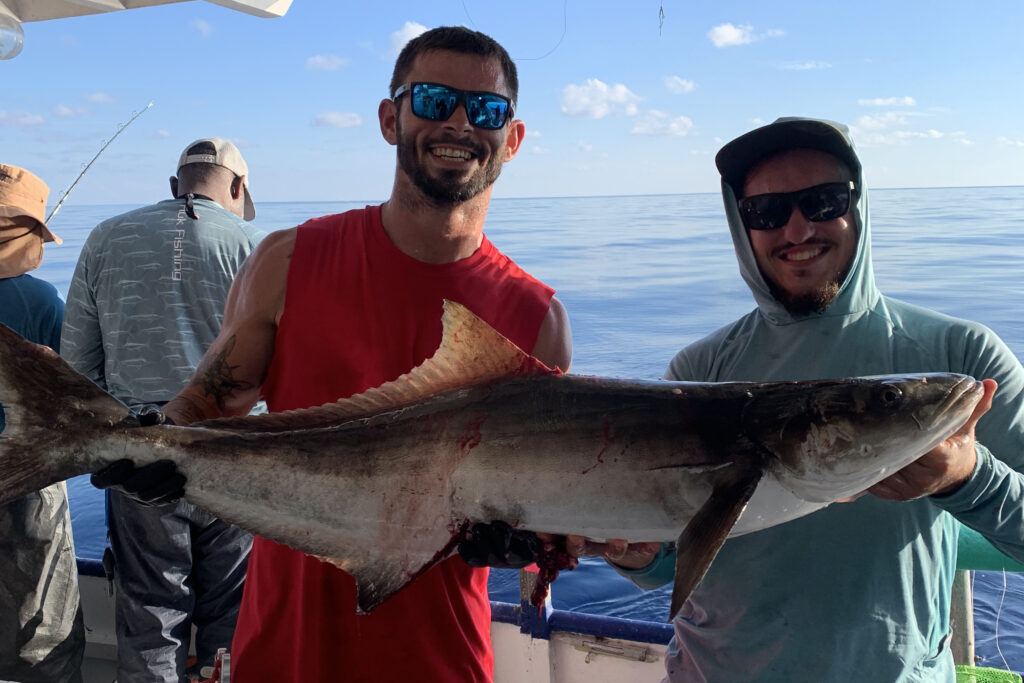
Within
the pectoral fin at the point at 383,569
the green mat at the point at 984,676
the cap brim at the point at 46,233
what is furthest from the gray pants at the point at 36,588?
the green mat at the point at 984,676

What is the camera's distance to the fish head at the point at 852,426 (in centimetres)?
179

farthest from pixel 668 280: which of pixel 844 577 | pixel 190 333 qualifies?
pixel 844 577

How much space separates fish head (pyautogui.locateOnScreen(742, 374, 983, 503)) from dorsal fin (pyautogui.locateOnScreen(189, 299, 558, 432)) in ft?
2.00

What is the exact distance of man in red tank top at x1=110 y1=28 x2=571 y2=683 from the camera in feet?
7.71

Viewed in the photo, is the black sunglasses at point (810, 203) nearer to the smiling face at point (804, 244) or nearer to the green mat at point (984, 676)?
the smiling face at point (804, 244)

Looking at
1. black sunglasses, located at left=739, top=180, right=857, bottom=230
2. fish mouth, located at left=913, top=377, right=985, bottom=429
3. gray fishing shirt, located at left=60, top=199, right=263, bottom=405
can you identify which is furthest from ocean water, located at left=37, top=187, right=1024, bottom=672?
fish mouth, located at left=913, top=377, right=985, bottom=429

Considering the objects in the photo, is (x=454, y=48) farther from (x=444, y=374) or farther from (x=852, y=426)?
(x=852, y=426)

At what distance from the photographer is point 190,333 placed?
4352 millimetres

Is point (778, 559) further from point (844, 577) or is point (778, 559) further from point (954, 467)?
point (954, 467)

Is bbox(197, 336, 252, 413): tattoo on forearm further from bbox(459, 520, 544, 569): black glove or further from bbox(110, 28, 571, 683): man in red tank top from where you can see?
bbox(459, 520, 544, 569): black glove

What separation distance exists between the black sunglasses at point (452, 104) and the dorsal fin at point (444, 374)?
888mm

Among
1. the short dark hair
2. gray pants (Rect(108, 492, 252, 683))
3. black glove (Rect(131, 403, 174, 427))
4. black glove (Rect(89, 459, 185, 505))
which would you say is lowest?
gray pants (Rect(108, 492, 252, 683))

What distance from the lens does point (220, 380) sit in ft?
8.05

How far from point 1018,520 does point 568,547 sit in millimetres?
1211
